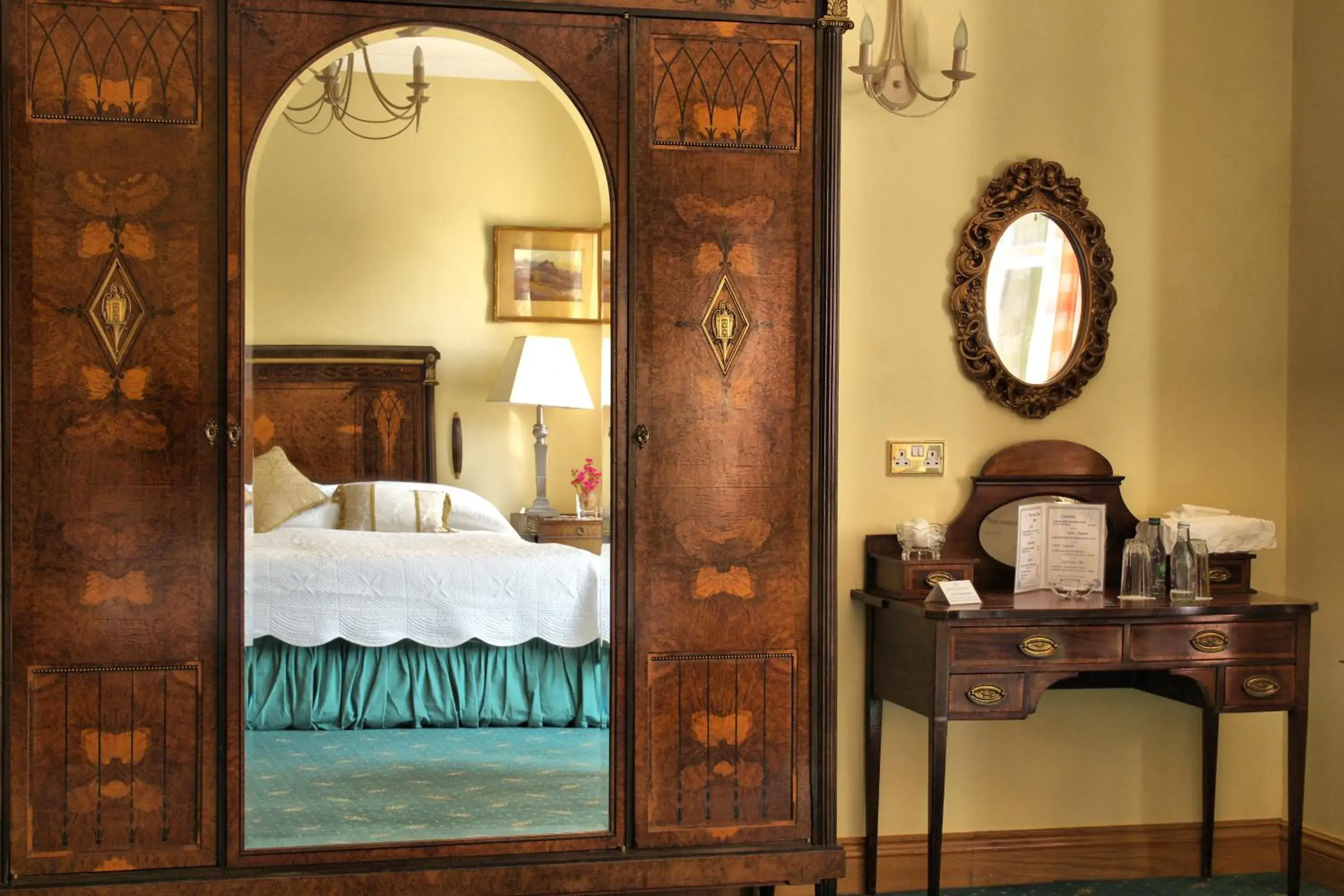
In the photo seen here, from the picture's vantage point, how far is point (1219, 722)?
3.74m

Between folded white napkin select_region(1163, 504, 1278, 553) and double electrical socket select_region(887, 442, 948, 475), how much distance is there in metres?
0.63

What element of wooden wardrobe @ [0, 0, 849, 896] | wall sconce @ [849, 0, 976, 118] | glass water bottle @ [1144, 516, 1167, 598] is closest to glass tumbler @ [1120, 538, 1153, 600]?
glass water bottle @ [1144, 516, 1167, 598]

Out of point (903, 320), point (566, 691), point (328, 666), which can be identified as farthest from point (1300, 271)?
point (328, 666)

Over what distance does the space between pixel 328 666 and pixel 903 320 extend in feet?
5.86

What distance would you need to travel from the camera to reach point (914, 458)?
3502mm

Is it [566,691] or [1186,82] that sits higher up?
[1186,82]

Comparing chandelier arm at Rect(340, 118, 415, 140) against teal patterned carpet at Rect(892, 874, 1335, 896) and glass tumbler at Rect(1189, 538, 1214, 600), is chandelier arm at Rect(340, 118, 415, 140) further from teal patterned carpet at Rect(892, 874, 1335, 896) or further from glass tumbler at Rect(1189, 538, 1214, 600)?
teal patterned carpet at Rect(892, 874, 1335, 896)

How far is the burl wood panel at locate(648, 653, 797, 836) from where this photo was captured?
312cm

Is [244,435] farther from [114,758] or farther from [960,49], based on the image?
[960,49]

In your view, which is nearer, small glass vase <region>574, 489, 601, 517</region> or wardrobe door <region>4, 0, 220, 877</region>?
wardrobe door <region>4, 0, 220, 877</region>

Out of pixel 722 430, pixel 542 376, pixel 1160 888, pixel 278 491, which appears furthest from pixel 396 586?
pixel 1160 888

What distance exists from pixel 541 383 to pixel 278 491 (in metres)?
0.66

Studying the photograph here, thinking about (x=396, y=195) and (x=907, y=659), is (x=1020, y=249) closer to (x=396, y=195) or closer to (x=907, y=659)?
(x=907, y=659)

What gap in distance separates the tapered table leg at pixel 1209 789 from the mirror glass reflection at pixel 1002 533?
0.77 m
